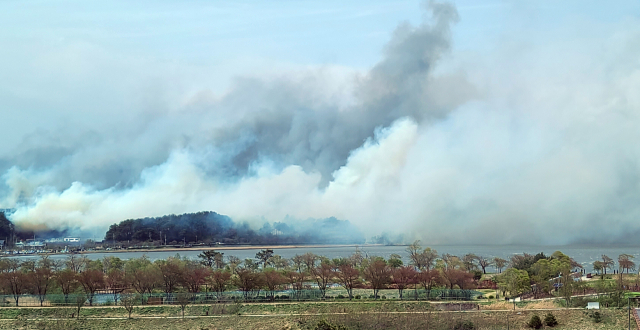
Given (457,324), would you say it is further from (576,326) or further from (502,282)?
(502,282)

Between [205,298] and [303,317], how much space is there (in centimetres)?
2090

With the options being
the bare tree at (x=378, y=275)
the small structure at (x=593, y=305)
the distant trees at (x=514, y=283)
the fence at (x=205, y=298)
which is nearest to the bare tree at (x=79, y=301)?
the fence at (x=205, y=298)

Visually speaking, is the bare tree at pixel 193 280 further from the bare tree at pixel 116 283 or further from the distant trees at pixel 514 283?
the distant trees at pixel 514 283

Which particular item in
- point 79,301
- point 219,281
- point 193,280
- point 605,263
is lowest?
point 605,263

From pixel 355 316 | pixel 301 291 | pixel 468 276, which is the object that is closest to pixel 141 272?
pixel 301 291

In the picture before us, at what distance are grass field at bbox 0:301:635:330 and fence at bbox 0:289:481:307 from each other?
4.47m

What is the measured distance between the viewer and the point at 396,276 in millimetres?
98750

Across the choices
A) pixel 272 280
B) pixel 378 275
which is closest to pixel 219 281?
pixel 272 280

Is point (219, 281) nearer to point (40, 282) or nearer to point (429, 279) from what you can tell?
point (40, 282)

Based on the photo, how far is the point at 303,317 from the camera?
241 feet

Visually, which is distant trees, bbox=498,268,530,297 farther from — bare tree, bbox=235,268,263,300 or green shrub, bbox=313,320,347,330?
bare tree, bbox=235,268,263,300

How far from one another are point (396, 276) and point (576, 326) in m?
36.0

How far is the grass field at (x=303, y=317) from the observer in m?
69.0

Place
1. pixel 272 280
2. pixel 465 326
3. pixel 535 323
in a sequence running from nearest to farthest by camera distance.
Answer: pixel 535 323 < pixel 465 326 < pixel 272 280
